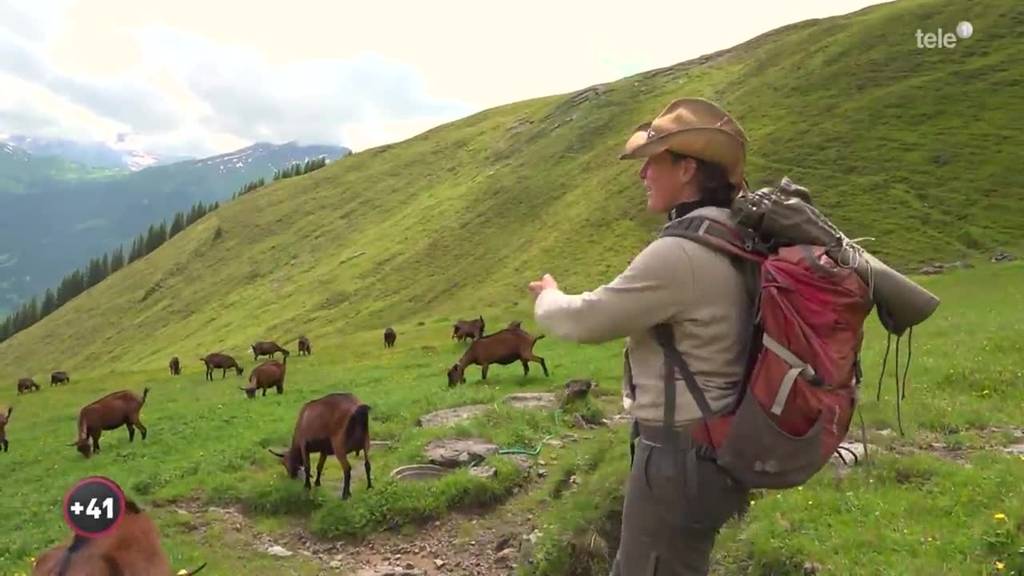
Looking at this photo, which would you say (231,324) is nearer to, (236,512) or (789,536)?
(236,512)

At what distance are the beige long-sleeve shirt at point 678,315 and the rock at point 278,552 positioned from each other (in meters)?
7.70

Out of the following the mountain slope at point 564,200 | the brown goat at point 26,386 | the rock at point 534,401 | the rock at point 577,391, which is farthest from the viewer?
the mountain slope at point 564,200

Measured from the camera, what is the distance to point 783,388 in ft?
11.3

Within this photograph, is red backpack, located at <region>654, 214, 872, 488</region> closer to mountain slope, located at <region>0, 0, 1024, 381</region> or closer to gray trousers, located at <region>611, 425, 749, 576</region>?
gray trousers, located at <region>611, 425, 749, 576</region>

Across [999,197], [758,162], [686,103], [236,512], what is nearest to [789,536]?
[686,103]

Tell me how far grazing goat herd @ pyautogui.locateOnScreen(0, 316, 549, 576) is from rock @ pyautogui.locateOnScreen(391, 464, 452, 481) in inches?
22.1

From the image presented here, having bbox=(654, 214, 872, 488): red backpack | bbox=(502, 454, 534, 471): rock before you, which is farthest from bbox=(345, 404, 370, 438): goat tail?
bbox=(654, 214, 872, 488): red backpack

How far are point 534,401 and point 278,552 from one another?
26.4ft

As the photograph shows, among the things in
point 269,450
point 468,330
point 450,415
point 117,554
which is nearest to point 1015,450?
point 450,415

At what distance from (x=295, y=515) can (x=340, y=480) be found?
1311 mm

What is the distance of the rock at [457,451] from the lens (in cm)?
1280

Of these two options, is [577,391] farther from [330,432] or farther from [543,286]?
[543,286]

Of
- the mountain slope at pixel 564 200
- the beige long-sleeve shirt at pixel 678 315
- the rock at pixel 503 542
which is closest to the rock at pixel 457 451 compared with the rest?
the rock at pixel 503 542

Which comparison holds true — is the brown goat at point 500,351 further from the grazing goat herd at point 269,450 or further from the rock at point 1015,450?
the rock at point 1015,450
